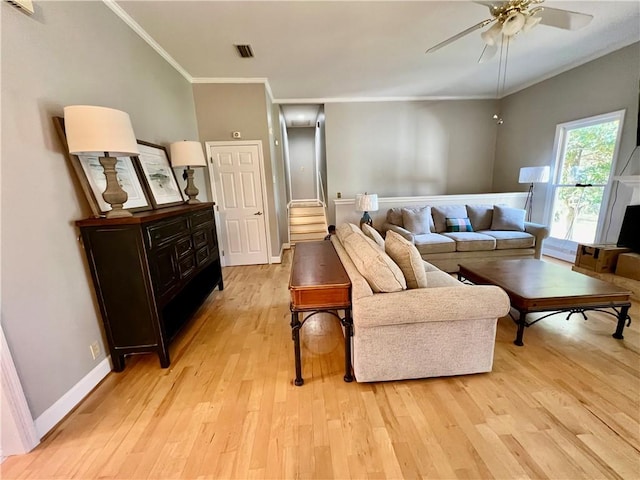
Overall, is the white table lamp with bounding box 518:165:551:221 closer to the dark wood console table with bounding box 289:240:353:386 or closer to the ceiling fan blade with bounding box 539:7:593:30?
the ceiling fan blade with bounding box 539:7:593:30

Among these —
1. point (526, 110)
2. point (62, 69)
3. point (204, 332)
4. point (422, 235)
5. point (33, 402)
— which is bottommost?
point (204, 332)

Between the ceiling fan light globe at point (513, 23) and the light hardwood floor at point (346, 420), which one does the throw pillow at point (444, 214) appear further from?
the ceiling fan light globe at point (513, 23)

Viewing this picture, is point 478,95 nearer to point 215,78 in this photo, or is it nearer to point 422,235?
point 422,235

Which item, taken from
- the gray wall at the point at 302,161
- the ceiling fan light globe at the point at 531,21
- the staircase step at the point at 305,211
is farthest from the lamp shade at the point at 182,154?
the gray wall at the point at 302,161

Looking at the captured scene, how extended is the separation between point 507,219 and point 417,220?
138 cm

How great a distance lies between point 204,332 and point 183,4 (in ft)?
9.43

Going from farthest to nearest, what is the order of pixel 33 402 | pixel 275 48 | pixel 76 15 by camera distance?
pixel 275 48 → pixel 76 15 → pixel 33 402

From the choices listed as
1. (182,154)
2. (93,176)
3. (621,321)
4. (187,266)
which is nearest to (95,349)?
(187,266)

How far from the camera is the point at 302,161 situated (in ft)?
30.8

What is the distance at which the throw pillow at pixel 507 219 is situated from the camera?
3.94 meters

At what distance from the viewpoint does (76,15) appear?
6.14 ft

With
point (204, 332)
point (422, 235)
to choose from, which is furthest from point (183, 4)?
point (422, 235)

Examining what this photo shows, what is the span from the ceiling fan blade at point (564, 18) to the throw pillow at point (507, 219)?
7.99 feet

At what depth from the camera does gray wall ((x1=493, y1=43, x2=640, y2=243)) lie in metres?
3.29
